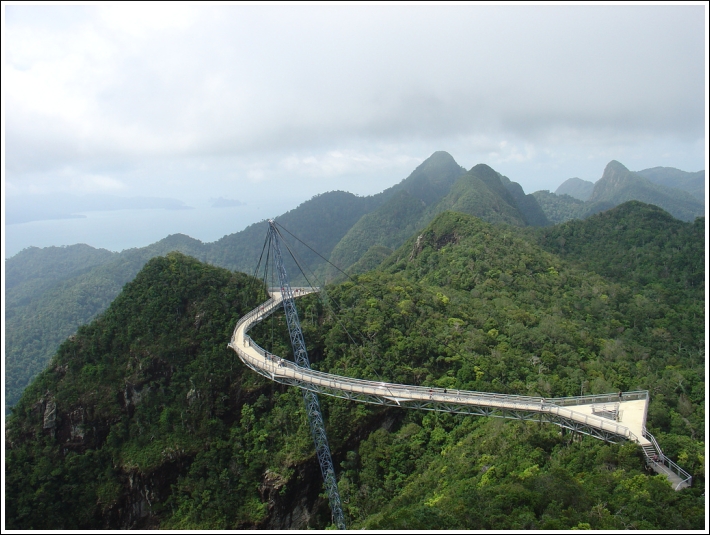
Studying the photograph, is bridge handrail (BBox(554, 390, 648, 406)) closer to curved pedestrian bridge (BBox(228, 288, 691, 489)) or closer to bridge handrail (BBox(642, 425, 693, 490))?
curved pedestrian bridge (BBox(228, 288, 691, 489))

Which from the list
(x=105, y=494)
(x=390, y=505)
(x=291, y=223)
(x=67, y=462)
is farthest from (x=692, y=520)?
(x=291, y=223)

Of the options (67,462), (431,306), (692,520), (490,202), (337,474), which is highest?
(490,202)

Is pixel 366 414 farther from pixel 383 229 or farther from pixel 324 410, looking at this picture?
pixel 383 229

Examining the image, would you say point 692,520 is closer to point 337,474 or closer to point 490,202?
point 337,474

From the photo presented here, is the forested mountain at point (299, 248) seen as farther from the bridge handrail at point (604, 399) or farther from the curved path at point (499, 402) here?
the bridge handrail at point (604, 399)

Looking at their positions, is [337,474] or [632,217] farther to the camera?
[632,217]

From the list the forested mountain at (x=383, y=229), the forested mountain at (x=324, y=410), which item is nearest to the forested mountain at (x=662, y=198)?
the forested mountain at (x=383, y=229)

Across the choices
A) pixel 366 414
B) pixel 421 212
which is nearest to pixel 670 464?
pixel 366 414
